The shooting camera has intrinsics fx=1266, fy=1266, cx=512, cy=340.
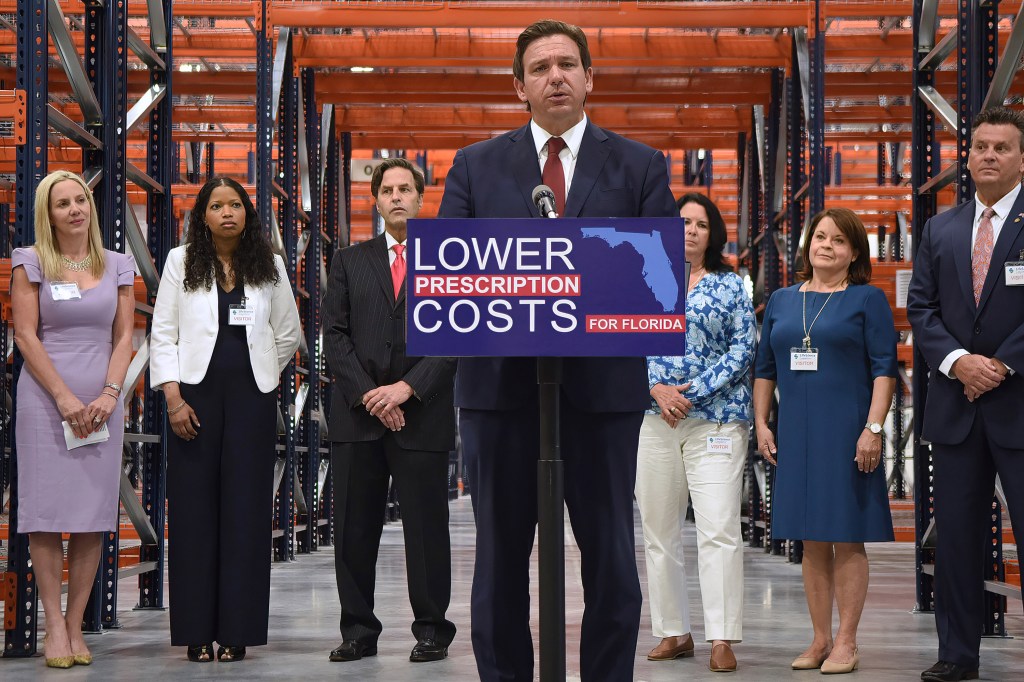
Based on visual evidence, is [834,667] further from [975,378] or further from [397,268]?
[397,268]

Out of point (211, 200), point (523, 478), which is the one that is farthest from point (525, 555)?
point (211, 200)

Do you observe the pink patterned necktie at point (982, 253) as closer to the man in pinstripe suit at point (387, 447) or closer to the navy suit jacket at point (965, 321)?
the navy suit jacket at point (965, 321)

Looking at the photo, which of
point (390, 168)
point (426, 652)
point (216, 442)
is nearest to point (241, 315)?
Result: point (216, 442)

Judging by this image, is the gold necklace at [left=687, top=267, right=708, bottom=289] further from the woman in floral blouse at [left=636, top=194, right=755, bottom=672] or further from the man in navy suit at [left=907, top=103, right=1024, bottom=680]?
the man in navy suit at [left=907, top=103, right=1024, bottom=680]

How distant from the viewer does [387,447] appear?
16.5 ft


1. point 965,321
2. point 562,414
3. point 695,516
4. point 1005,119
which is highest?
point 1005,119

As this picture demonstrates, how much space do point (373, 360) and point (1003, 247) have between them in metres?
2.39

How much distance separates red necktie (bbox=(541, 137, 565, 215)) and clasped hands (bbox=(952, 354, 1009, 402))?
2.18m

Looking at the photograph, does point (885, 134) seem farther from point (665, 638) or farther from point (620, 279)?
point (620, 279)

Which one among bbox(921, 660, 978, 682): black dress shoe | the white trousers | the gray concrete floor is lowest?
the gray concrete floor

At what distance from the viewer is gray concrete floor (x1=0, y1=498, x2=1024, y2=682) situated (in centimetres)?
458

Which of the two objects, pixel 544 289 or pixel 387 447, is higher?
pixel 544 289

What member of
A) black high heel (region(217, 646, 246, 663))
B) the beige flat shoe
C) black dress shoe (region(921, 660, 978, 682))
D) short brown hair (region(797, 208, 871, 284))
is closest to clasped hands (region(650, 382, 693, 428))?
short brown hair (region(797, 208, 871, 284))

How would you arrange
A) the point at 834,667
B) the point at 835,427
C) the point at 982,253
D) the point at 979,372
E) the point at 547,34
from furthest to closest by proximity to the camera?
the point at 835,427
the point at 834,667
the point at 982,253
the point at 979,372
the point at 547,34
